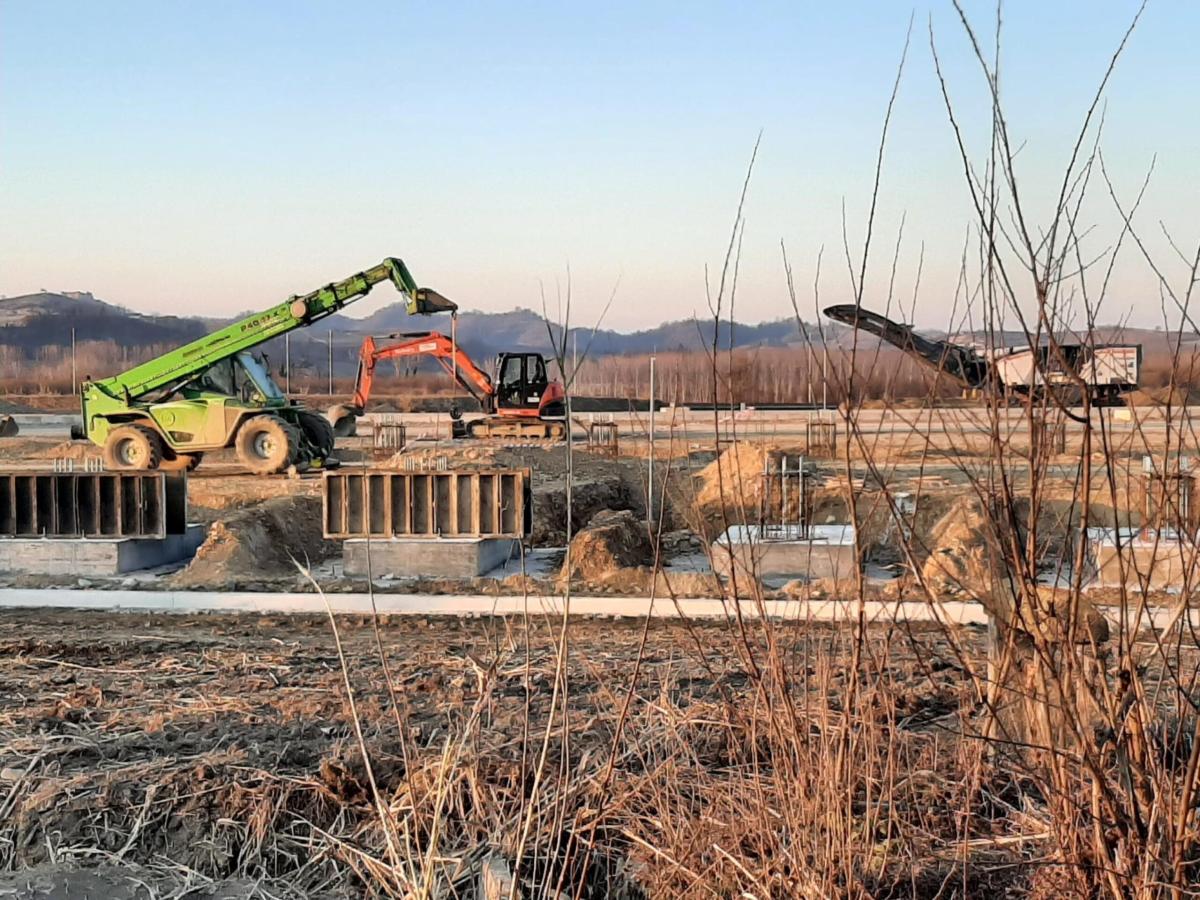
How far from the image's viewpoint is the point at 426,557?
582 inches

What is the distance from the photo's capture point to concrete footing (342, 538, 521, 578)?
14.7 m

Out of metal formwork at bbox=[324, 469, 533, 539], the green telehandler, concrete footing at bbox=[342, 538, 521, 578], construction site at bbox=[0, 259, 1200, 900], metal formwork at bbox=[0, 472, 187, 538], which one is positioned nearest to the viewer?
construction site at bbox=[0, 259, 1200, 900]

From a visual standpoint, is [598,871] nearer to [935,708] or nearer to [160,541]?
[935,708]

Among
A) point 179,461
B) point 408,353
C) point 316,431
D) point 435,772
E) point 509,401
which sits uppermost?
point 408,353

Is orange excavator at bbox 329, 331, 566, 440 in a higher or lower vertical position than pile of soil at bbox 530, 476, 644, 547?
higher

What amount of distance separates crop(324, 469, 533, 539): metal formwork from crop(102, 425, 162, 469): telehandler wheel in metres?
7.40

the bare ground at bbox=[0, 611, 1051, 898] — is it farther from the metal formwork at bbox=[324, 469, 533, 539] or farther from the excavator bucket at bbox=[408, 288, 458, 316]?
the excavator bucket at bbox=[408, 288, 458, 316]

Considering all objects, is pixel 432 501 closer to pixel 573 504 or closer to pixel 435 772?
pixel 573 504

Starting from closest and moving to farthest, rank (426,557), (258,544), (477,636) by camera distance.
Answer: (477,636) < (426,557) < (258,544)

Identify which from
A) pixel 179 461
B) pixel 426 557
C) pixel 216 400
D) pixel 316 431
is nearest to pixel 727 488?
pixel 426 557

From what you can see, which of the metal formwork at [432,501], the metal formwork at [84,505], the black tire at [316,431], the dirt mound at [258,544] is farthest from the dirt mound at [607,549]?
the black tire at [316,431]

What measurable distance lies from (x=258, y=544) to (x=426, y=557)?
265 cm

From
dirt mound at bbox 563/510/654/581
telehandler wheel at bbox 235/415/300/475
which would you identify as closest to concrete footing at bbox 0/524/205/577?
dirt mound at bbox 563/510/654/581

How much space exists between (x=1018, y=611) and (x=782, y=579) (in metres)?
11.1
